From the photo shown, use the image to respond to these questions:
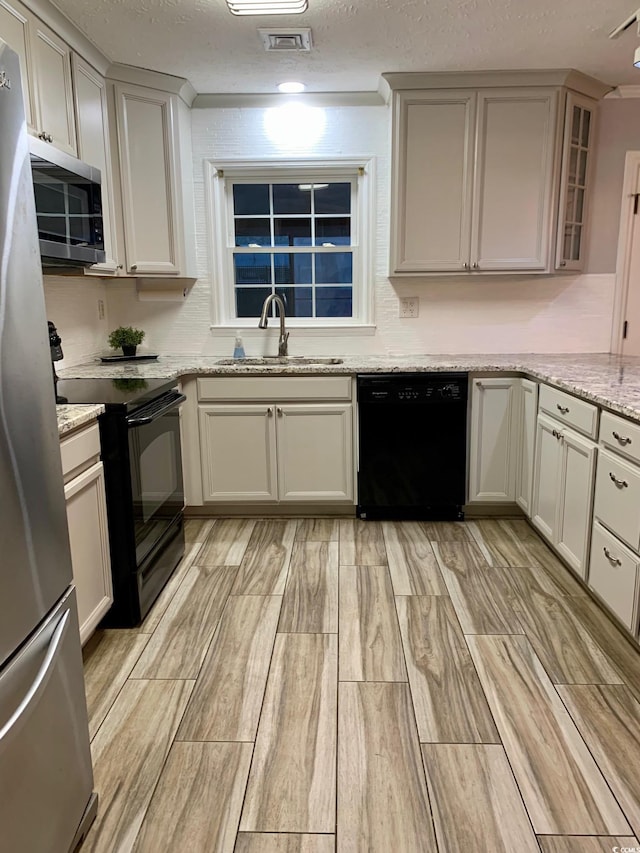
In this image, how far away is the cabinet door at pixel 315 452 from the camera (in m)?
3.46

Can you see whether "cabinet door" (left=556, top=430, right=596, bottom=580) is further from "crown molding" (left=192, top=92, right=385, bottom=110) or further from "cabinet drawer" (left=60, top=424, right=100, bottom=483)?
"crown molding" (left=192, top=92, right=385, bottom=110)

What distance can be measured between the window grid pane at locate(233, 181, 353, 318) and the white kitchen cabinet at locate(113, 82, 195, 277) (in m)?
0.52

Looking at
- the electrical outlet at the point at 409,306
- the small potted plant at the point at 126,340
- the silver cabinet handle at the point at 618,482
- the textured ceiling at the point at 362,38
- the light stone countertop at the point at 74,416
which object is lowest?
the silver cabinet handle at the point at 618,482

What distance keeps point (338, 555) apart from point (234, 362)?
1.39 metres

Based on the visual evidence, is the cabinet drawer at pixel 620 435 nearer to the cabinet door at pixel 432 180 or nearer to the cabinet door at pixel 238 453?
the cabinet door at pixel 432 180

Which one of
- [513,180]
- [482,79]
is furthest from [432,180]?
[482,79]

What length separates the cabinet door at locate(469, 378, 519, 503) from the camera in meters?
3.38

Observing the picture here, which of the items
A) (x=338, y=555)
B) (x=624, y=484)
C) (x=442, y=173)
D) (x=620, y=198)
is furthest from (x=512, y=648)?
(x=620, y=198)

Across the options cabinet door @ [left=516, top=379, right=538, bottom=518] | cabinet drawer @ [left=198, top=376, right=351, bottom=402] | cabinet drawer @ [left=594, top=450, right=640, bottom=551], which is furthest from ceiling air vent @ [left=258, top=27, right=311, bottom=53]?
cabinet drawer @ [left=594, top=450, right=640, bottom=551]

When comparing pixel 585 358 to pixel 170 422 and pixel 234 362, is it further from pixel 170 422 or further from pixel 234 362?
pixel 170 422

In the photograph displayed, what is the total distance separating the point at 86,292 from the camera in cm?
361

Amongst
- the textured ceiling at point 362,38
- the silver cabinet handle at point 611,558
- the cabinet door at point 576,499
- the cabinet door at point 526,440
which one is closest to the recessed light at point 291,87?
the textured ceiling at point 362,38

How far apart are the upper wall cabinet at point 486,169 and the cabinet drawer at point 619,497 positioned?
1657 mm

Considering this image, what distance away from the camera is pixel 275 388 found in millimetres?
3436
